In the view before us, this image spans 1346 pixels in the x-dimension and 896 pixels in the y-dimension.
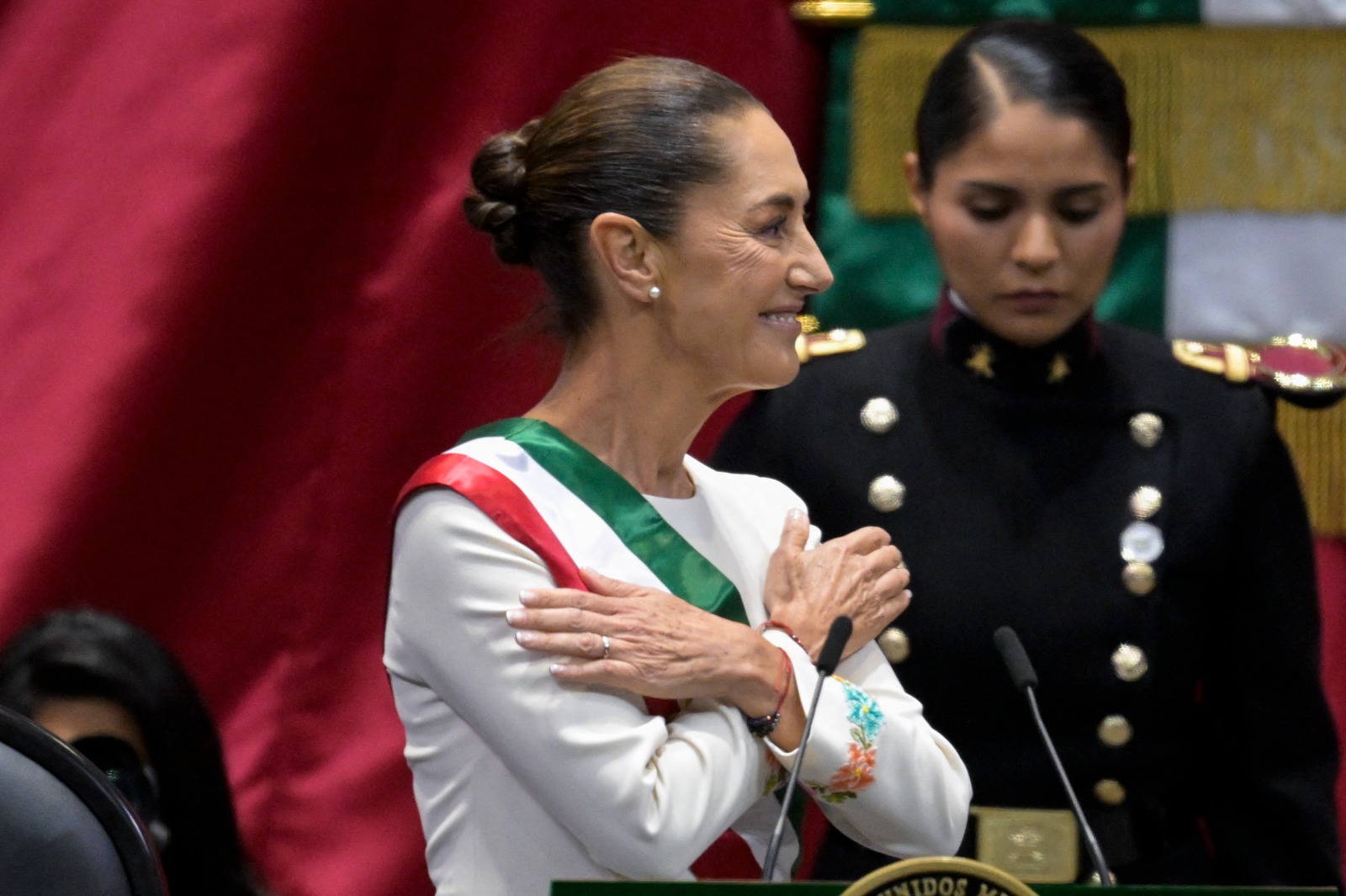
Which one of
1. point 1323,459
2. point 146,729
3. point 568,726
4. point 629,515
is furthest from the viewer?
point 1323,459

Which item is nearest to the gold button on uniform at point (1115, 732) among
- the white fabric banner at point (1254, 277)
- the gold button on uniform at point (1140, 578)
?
the gold button on uniform at point (1140, 578)

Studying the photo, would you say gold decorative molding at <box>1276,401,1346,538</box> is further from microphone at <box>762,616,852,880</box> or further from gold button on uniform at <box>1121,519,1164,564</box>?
microphone at <box>762,616,852,880</box>

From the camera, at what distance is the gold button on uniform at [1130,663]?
5.32ft

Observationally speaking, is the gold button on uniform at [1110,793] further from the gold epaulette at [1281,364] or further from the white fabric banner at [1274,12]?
the white fabric banner at [1274,12]

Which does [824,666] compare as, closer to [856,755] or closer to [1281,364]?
[856,755]

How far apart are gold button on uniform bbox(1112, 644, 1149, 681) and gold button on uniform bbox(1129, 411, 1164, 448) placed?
0.19 metres

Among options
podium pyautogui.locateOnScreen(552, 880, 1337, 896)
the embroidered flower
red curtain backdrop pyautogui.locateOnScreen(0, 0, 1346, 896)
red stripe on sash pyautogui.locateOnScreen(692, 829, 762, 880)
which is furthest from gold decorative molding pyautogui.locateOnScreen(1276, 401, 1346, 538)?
podium pyautogui.locateOnScreen(552, 880, 1337, 896)

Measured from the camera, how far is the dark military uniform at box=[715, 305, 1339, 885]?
1618mm

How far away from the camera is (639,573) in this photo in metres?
Answer: 1.21

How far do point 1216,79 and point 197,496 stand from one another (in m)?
1.21

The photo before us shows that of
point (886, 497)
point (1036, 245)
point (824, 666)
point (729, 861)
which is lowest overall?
point (729, 861)

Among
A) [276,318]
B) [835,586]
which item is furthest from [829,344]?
[276,318]

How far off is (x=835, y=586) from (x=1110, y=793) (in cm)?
48

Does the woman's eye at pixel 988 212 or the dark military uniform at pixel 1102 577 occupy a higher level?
the woman's eye at pixel 988 212
